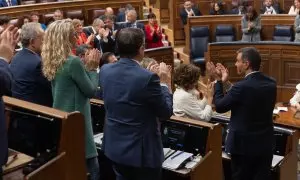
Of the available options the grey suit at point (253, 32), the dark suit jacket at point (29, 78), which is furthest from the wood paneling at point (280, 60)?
the dark suit jacket at point (29, 78)

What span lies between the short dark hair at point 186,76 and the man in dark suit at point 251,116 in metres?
0.19

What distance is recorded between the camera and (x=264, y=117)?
2.57 meters

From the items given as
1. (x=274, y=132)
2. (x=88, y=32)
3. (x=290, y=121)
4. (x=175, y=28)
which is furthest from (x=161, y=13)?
(x=274, y=132)

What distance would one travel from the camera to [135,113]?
1927 millimetres

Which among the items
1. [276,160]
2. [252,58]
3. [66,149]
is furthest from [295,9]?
[66,149]

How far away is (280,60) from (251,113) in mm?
3696

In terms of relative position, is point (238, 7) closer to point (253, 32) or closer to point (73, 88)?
point (253, 32)

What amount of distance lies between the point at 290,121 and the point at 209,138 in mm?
1977

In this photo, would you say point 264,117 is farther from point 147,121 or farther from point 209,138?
point 147,121

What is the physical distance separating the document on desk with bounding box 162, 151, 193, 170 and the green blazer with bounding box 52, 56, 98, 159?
0.40 meters

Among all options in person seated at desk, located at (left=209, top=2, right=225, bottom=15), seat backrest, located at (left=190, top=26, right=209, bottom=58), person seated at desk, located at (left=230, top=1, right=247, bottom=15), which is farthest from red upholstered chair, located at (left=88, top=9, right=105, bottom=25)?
person seated at desk, located at (left=230, top=1, right=247, bottom=15)

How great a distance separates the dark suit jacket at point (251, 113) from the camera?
2531 millimetres

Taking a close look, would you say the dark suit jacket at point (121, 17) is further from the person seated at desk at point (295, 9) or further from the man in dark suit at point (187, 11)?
the person seated at desk at point (295, 9)

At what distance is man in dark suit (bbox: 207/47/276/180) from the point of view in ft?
8.32
